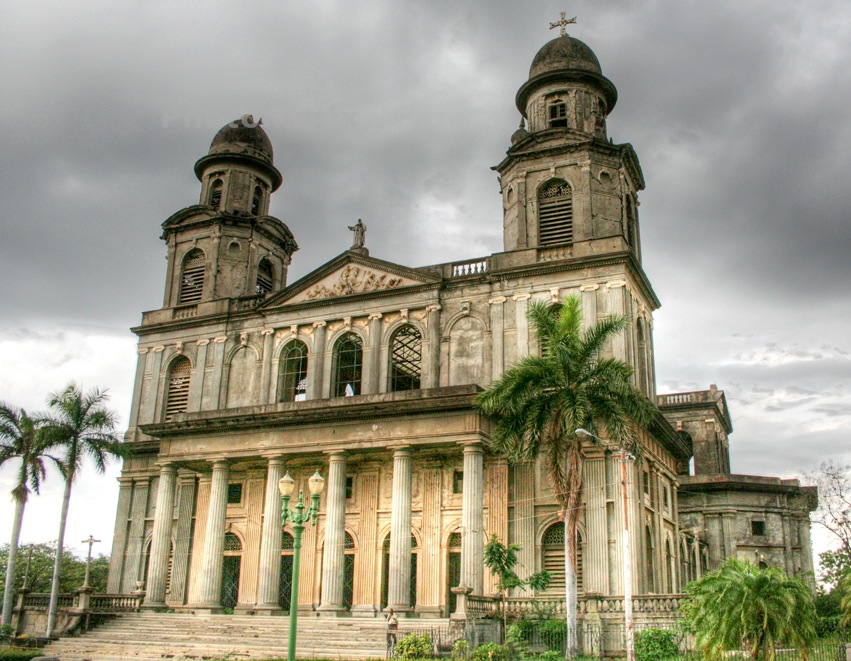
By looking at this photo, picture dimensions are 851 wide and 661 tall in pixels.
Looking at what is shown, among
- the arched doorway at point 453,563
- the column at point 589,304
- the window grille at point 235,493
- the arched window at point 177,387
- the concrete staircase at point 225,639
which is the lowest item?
the concrete staircase at point 225,639

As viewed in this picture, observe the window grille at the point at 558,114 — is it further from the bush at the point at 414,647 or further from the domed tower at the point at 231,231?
the bush at the point at 414,647

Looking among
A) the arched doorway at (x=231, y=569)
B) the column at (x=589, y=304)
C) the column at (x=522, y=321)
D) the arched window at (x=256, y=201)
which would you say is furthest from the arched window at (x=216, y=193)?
the column at (x=589, y=304)

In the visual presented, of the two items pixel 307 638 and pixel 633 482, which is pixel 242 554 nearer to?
pixel 307 638

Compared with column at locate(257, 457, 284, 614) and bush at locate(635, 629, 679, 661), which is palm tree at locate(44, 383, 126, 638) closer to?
column at locate(257, 457, 284, 614)

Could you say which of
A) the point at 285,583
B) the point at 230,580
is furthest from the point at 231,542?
the point at 285,583

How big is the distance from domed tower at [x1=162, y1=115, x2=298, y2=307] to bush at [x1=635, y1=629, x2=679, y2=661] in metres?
22.9

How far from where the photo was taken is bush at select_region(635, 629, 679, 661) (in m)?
22.3

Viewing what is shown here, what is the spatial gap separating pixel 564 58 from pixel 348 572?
23144 mm

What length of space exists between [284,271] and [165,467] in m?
13.4

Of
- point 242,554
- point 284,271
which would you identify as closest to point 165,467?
point 242,554

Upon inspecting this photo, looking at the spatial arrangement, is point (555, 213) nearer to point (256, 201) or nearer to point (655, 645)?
point (256, 201)

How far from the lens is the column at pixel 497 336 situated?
3169 cm

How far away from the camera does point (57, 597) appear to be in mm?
32531

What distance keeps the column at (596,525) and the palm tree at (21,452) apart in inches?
843
